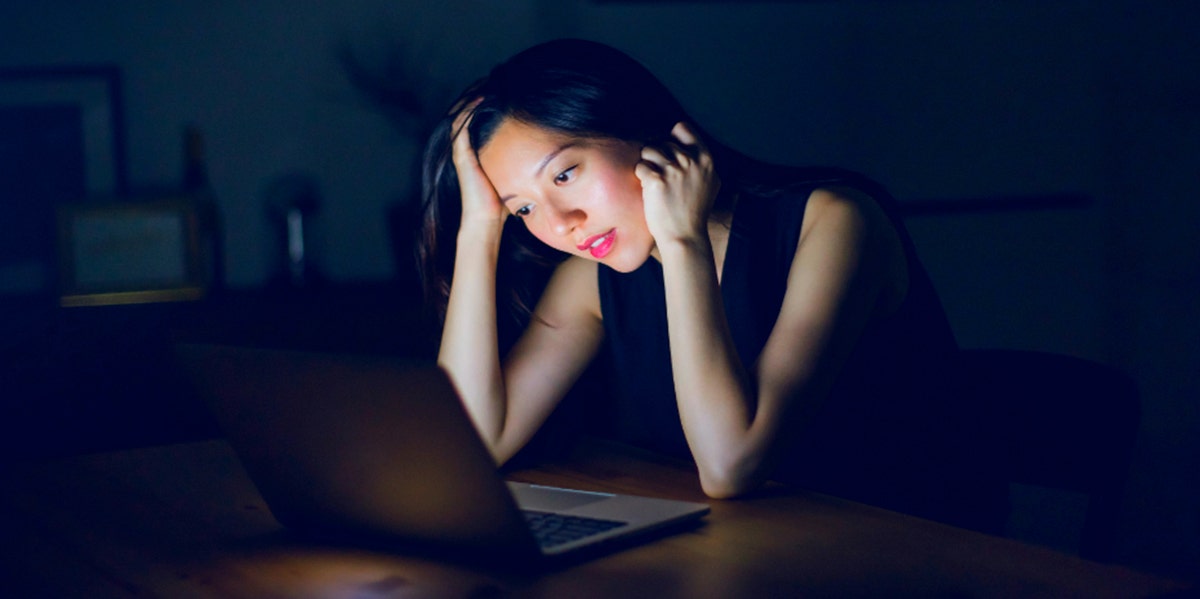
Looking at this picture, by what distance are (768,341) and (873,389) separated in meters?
0.32

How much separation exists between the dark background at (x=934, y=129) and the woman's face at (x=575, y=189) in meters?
1.43

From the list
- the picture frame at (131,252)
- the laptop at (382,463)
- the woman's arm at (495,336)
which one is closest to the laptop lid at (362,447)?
the laptop at (382,463)

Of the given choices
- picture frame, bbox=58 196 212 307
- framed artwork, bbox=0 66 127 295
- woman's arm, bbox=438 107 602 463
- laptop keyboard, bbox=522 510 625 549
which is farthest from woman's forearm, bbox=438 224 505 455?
framed artwork, bbox=0 66 127 295

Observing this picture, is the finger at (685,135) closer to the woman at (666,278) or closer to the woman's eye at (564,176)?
the woman at (666,278)

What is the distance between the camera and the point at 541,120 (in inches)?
57.1

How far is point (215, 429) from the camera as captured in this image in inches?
91.7

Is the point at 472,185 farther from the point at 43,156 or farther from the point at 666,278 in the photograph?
the point at 43,156

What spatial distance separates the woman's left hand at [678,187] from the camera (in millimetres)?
1328

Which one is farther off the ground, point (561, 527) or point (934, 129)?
point (934, 129)

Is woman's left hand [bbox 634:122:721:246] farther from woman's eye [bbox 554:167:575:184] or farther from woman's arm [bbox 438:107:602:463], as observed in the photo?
woman's arm [bbox 438:107:602:463]

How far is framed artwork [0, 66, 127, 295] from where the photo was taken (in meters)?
2.57

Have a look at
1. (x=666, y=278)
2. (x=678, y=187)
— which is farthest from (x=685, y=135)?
(x=666, y=278)

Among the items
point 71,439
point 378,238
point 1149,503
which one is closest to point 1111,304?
point 1149,503

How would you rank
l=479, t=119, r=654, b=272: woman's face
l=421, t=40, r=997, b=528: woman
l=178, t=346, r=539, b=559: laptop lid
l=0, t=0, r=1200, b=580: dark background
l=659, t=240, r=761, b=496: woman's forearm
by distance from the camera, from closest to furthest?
l=178, t=346, r=539, b=559: laptop lid
l=659, t=240, r=761, b=496: woman's forearm
l=421, t=40, r=997, b=528: woman
l=479, t=119, r=654, b=272: woman's face
l=0, t=0, r=1200, b=580: dark background
